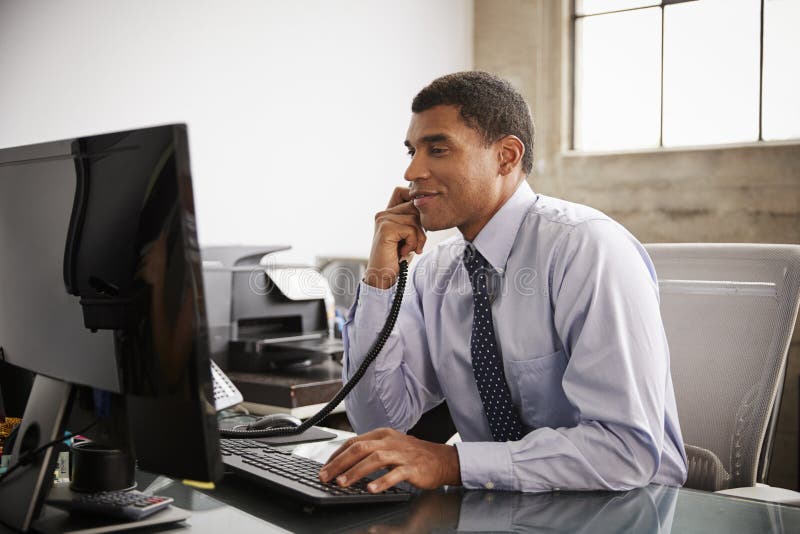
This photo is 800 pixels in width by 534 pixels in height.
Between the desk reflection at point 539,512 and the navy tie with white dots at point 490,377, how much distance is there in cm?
28

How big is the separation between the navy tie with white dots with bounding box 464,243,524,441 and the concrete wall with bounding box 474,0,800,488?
116 inches

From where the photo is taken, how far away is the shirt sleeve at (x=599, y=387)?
1049 mm

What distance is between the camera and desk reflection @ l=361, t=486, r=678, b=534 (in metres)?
0.88

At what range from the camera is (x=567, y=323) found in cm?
122

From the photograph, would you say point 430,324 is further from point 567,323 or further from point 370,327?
point 567,323

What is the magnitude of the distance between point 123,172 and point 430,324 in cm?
83

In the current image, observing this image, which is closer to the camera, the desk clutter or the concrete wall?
the desk clutter

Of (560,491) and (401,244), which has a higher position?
(401,244)

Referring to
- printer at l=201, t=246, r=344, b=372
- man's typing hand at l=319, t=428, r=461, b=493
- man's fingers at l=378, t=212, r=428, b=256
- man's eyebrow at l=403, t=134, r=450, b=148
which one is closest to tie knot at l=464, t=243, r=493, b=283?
man's fingers at l=378, t=212, r=428, b=256

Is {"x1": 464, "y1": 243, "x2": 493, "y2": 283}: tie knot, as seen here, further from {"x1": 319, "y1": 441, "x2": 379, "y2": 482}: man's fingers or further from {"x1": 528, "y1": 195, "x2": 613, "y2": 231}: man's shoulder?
{"x1": 319, "y1": 441, "x2": 379, "y2": 482}: man's fingers

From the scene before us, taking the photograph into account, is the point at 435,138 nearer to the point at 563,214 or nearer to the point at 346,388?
the point at 563,214

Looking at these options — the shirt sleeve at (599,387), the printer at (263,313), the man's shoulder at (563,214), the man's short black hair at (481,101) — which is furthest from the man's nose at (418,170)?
the printer at (263,313)

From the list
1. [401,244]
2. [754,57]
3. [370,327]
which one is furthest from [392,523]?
[754,57]

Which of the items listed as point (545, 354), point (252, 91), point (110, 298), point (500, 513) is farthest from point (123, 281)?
point (252, 91)
